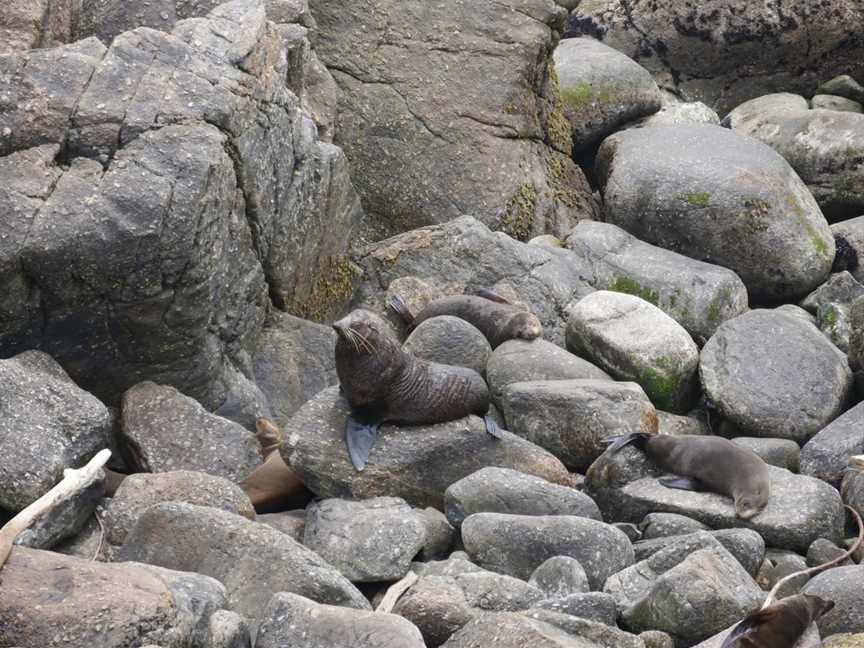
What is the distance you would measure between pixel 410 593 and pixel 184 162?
138 inches

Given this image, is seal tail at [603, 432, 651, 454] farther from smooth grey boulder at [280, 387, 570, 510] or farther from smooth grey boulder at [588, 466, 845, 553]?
smooth grey boulder at [280, 387, 570, 510]

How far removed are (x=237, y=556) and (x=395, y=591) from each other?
94 cm

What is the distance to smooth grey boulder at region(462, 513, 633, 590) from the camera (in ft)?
28.1

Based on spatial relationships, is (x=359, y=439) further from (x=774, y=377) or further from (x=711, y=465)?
(x=774, y=377)

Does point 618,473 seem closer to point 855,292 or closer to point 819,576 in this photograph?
point 819,576

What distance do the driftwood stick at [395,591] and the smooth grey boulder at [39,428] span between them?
6.74 ft

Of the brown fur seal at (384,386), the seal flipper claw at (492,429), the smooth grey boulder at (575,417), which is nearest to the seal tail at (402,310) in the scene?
the smooth grey boulder at (575,417)

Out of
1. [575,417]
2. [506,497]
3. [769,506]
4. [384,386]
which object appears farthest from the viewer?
[575,417]

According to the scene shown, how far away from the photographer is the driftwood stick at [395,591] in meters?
7.97

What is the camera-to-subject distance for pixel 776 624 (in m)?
7.29

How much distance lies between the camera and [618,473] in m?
10.3

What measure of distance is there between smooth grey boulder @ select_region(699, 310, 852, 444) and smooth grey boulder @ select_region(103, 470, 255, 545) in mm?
4420

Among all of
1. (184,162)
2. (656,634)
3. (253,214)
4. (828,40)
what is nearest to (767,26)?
(828,40)

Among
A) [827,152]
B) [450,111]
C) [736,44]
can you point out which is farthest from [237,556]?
[736,44]
